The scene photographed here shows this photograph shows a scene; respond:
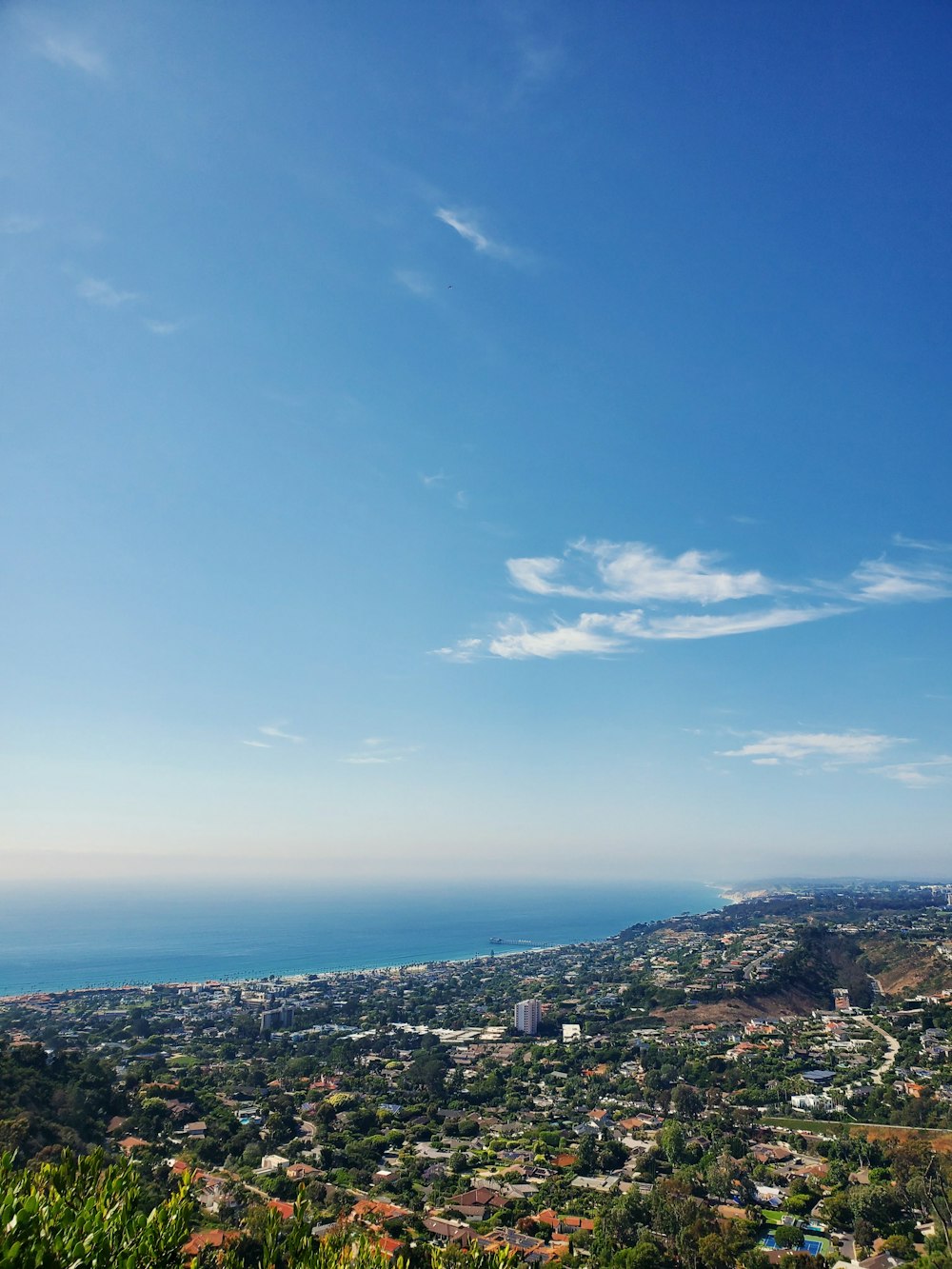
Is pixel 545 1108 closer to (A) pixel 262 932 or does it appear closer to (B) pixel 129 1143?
(B) pixel 129 1143

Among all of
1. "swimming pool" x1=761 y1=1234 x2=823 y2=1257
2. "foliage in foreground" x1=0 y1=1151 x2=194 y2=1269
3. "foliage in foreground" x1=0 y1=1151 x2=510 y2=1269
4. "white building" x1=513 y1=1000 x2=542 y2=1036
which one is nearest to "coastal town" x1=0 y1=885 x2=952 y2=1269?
"swimming pool" x1=761 y1=1234 x2=823 y2=1257

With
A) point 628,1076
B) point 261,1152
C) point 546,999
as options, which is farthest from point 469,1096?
point 546,999

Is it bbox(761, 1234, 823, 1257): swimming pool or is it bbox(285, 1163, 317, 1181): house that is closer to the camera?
bbox(761, 1234, 823, 1257): swimming pool

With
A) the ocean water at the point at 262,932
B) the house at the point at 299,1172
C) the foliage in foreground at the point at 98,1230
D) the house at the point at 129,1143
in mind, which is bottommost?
the ocean water at the point at 262,932

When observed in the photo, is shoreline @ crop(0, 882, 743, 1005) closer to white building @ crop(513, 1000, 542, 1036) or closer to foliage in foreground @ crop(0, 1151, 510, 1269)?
white building @ crop(513, 1000, 542, 1036)

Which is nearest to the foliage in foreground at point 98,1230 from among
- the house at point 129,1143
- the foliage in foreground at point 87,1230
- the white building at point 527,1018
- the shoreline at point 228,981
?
the foliage in foreground at point 87,1230

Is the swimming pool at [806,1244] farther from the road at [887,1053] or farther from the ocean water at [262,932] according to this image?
the ocean water at [262,932]

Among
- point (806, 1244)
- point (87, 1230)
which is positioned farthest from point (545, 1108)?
point (87, 1230)
